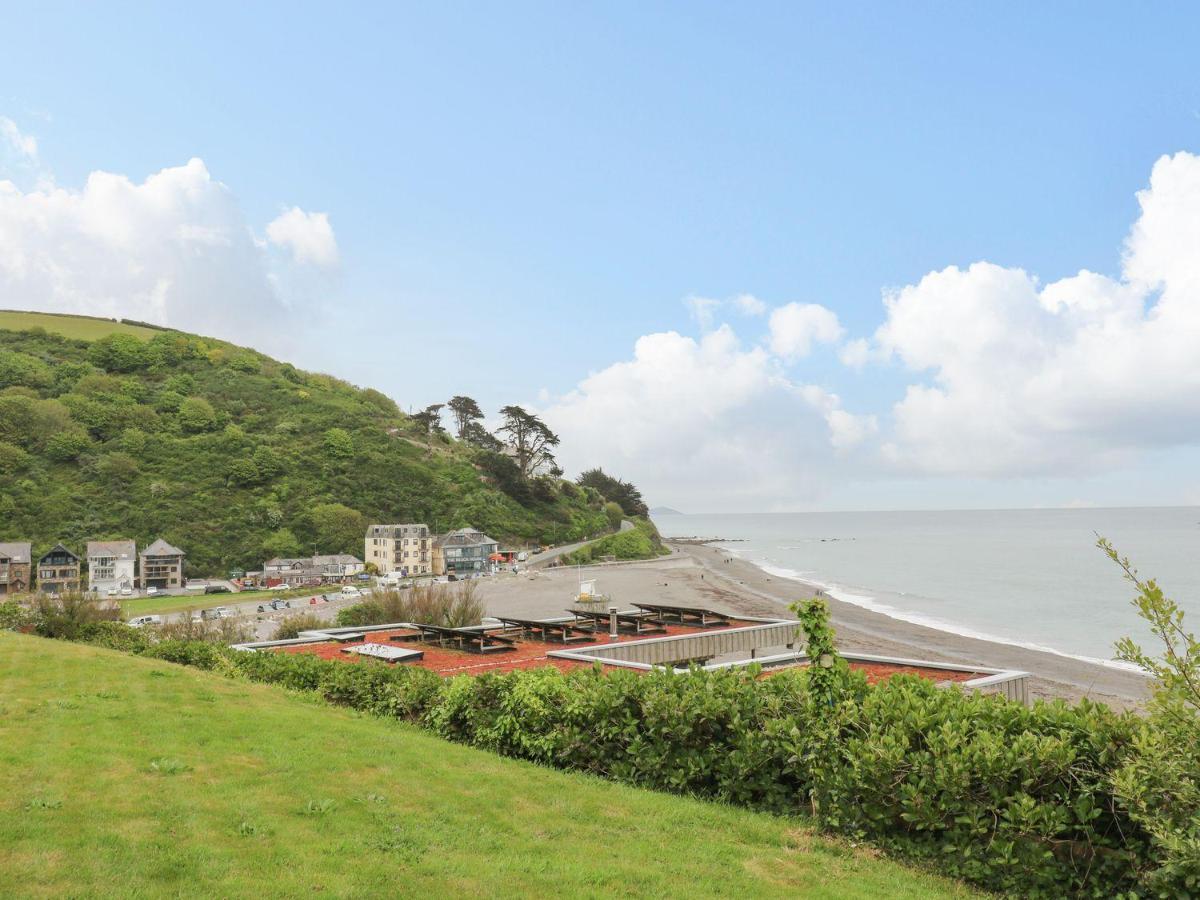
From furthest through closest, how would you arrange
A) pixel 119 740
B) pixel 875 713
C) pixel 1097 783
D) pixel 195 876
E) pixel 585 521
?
1. pixel 585 521
2. pixel 119 740
3. pixel 875 713
4. pixel 1097 783
5. pixel 195 876

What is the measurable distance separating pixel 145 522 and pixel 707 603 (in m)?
56.5

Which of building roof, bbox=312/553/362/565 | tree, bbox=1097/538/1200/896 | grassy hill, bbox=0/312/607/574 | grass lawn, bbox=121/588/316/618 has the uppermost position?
grassy hill, bbox=0/312/607/574

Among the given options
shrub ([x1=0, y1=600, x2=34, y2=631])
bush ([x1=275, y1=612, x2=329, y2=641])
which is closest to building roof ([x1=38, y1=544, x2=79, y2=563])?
shrub ([x1=0, y1=600, x2=34, y2=631])

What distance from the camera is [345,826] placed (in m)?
5.06

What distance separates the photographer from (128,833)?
4.69m

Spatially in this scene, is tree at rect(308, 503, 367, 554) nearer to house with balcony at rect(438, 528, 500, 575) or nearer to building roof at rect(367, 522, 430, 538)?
building roof at rect(367, 522, 430, 538)

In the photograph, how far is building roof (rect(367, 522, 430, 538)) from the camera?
7551cm

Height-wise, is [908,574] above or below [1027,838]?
below

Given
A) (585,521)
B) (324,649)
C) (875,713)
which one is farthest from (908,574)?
(875,713)

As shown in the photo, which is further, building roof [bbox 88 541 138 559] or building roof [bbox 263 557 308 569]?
building roof [bbox 263 557 308 569]

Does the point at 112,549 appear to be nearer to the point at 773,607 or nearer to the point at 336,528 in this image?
the point at 336,528

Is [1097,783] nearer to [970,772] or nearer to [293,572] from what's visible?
[970,772]

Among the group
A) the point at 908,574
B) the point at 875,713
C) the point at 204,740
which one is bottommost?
the point at 908,574

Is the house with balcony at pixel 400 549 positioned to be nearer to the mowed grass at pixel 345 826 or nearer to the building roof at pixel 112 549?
the building roof at pixel 112 549
